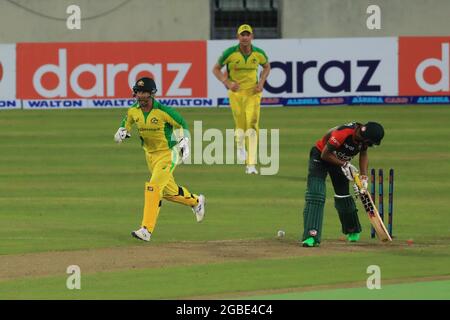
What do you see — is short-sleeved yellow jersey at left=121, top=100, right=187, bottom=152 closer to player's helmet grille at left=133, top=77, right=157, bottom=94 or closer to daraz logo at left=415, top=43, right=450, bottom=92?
player's helmet grille at left=133, top=77, right=157, bottom=94

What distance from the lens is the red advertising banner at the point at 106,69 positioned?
32062 mm

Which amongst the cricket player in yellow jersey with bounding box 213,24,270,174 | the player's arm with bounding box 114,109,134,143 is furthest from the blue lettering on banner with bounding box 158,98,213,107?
the player's arm with bounding box 114,109,134,143

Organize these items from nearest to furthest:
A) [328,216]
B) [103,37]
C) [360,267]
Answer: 1. [360,267]
2. [328,216]
3. [103,37]

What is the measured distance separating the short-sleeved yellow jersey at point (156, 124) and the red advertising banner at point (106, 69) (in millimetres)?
15197

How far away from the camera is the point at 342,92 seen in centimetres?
3203

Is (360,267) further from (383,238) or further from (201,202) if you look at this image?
(201,202)

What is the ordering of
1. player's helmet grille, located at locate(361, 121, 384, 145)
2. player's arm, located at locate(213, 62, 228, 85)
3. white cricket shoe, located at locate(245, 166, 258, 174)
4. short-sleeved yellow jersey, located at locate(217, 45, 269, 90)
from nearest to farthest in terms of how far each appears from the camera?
player's helmet grille, located at locate(361, 121, 384, 145) < white cricket shoe, located at locate(245, 166, 258, 174) < player's arm, located at locate(213, 62, 228, 85) < short-sleeved yellow jersey, located at locate(217, 45, 269, 90)

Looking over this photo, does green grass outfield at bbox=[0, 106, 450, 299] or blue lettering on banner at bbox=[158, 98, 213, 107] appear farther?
blue lettering on banner at bbox=[158, 98, 213, 107]

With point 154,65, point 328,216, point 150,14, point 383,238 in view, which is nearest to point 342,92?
point 154,65

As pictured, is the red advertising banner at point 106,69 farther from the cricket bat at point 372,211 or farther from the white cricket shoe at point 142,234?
the cricket bat at point 372,211

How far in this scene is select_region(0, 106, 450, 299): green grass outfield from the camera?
13.9m

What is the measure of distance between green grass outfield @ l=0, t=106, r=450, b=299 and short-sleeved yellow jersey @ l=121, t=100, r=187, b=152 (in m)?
1.19

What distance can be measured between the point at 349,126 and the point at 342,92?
53.7 ft

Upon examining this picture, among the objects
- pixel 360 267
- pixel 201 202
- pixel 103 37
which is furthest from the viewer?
pixel 103 37
